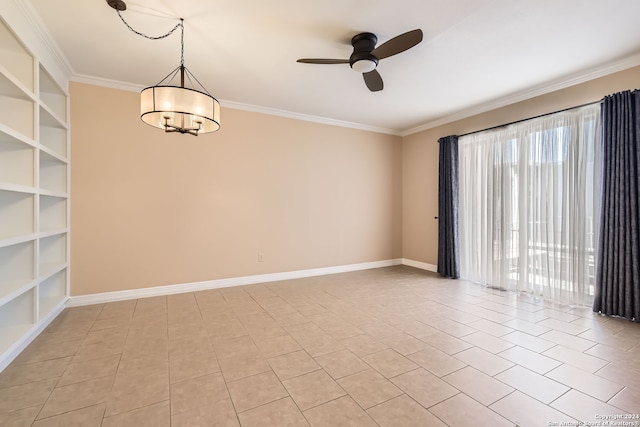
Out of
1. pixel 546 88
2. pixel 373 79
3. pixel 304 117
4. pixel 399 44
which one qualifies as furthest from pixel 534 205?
pixel 304 117

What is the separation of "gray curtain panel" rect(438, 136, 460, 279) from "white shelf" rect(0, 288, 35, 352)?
5226 millimetres

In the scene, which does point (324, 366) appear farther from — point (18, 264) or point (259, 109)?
point (259, 109)

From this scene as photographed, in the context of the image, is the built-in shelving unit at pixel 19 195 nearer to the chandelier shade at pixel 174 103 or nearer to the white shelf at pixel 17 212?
the white shelf at pixel 17 212

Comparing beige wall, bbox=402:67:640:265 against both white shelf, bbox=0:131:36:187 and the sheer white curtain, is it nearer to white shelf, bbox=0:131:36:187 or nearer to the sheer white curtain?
the sheer white curtain

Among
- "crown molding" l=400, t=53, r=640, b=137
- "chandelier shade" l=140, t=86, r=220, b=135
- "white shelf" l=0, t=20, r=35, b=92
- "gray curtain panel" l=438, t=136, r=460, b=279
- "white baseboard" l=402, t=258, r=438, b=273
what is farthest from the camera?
"white baseboard" l=402, t=258, r=438, b=273

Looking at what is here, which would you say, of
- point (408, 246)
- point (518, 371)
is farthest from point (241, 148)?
point (518, 371)

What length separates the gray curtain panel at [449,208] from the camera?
476 centimetres

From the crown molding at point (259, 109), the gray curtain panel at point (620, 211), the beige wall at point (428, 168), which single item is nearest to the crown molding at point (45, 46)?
the crown molding at point (259, 109)

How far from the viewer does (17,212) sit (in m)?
2.54

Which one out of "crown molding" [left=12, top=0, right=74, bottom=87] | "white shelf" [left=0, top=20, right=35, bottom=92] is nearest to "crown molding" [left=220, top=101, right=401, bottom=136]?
"crown molding" [left=12, top=0, right=74, bottom=87]

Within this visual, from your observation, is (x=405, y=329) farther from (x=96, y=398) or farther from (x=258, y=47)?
(x=258, y=47)

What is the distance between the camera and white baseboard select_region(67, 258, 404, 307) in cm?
354

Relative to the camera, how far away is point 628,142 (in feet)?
9.67

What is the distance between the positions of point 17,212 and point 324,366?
117 inches
